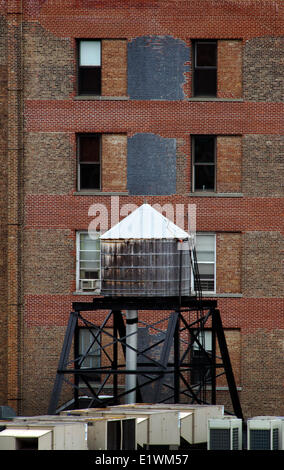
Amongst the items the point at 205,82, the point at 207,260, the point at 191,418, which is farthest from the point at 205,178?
the point at 191,418

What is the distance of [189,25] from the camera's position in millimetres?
39938

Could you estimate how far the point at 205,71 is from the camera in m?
40.6

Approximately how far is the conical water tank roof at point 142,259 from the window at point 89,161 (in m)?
10.8

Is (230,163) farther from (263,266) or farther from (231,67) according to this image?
(263,266)

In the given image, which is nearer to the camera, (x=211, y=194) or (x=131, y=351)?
(x=131, y=351)

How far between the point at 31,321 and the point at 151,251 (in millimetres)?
11745

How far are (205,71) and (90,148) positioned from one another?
612 centimetres

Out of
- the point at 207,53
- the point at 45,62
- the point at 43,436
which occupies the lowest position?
the point at 43,436

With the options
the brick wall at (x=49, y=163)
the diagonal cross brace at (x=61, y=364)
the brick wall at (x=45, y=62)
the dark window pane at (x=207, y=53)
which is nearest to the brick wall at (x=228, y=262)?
the brick wall at (x=49, y=163)

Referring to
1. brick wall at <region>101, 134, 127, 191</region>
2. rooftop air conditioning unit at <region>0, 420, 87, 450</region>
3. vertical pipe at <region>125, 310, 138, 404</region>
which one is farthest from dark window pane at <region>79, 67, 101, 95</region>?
rooftop air conditioning unit at <region>0, 420, 87, 450</region>

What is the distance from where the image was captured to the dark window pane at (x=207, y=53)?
40469 mm

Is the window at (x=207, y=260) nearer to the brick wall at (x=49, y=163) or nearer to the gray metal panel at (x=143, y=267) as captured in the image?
the brick wall at (x=49, y=163)

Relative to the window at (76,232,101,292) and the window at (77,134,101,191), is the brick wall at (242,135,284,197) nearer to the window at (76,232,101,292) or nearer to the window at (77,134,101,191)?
the window at (77,134,101,191)
